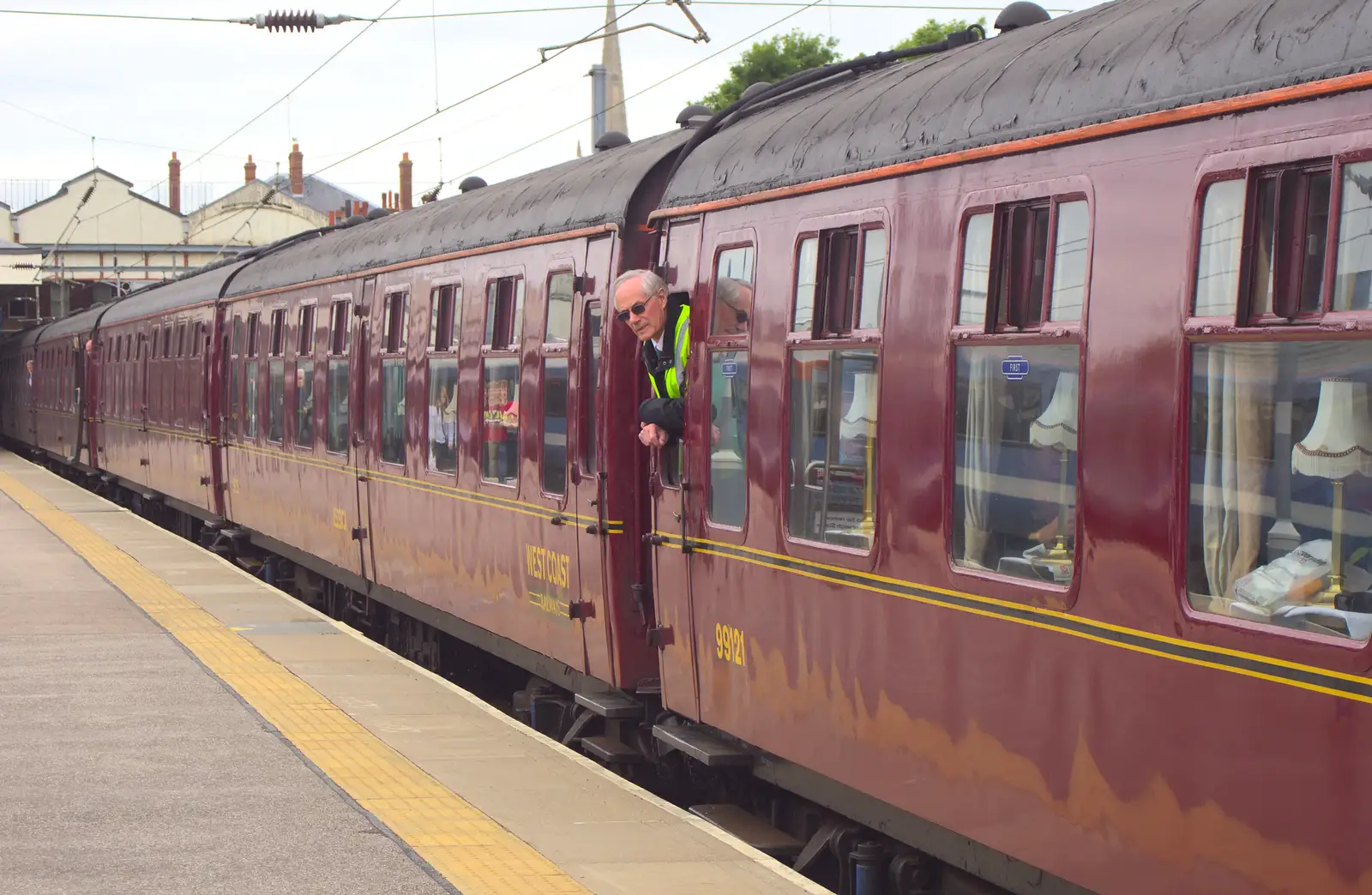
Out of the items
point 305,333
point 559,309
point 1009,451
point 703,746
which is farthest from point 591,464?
point 305,333

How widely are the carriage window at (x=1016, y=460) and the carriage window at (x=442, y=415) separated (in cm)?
607

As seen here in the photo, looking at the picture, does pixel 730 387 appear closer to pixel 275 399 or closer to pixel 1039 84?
pixel 1039 84

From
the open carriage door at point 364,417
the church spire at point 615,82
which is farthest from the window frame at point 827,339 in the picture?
the church spire at point 615,82

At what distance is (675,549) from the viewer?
7.97 metres

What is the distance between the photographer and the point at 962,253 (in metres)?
5.69

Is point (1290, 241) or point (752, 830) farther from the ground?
point (1290, 241)

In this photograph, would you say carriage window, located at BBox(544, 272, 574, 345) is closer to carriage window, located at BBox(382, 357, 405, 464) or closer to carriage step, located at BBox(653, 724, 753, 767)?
carriage step, located at BBox(653, 724, 753, 767)

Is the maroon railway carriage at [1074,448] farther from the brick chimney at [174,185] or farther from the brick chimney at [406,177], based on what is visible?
the brick chimney at [174,185]

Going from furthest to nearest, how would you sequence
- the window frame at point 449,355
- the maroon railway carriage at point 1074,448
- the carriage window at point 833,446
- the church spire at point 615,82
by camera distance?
1. the church spire at point 615,82
2. the window frame at point 449,355
3. the carriage window at point 833,446
4. the maroon railway carriage at point 1074,448

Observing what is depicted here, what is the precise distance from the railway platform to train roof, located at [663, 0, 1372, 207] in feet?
8.68

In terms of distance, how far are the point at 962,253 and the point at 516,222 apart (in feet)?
16.6

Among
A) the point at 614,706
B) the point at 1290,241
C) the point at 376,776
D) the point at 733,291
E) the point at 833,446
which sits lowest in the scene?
the point at 376,776

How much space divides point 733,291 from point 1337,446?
3.59 m

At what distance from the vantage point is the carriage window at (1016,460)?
16.8ft
